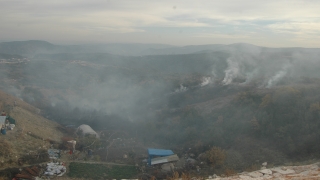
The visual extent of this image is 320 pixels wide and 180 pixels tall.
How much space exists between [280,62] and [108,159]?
35037mm

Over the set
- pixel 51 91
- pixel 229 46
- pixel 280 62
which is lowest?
pixel 51 91

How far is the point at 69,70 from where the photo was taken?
45.1 m

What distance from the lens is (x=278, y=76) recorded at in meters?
31.3

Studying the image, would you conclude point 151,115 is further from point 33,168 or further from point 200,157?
point 33,168

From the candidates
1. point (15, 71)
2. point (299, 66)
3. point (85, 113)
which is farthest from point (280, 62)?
point (15, 71)

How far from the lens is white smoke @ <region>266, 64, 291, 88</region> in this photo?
27444 mm

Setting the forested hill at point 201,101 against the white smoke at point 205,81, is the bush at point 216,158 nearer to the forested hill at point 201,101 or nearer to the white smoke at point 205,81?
the forested hill at point 201,101

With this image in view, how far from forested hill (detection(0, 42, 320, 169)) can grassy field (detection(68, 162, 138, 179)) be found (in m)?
4.16

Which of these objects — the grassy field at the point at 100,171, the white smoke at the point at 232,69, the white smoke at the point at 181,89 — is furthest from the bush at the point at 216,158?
the white smoke at the point at 232,69

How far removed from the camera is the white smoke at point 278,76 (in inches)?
1080

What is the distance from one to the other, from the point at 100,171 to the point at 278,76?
25576 mm

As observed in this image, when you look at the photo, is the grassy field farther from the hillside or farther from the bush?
the bush

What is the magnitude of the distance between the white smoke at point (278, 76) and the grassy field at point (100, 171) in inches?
727

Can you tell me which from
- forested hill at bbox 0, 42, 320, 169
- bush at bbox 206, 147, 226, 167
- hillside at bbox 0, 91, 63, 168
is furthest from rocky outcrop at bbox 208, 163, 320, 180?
hillside at bbox 0, 91, 63, 168
